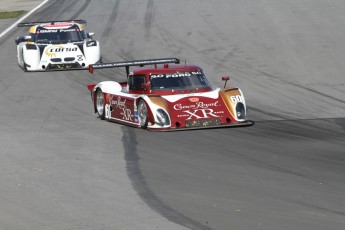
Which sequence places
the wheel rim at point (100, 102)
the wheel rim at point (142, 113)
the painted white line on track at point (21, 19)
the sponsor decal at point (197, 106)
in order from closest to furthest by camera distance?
the sponsor decal at point (197, 106), the wheel rim at point (142, 113), the wheel rim at point (100, 102), the painted white line on track at point (21, 19)

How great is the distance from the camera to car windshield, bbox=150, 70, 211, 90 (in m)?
21.1

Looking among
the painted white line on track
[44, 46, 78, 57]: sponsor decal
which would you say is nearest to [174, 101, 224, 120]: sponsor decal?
[44, 46, 78, 57]: sponsor decal

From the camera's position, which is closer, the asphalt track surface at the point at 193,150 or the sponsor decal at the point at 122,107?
the asphalt track surface at the point at 193,150

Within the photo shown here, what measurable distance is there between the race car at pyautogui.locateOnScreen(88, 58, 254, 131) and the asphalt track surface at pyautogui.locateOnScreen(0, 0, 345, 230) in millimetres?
345

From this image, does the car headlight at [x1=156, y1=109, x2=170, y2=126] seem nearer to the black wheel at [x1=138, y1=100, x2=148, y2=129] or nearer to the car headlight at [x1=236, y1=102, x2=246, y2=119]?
the black wheel at [x1=138, y1=100, x2=148, y2=129]

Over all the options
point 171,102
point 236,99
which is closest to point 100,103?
point 171,102

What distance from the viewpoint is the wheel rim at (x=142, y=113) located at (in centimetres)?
2012

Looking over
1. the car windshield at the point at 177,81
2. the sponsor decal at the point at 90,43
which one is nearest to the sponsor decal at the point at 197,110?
the car windshield at the point at 177,81

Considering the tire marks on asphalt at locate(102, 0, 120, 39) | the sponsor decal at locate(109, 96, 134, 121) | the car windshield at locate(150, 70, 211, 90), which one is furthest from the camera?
the tire marks on asphalt at locate(102, 0, 120, 39)

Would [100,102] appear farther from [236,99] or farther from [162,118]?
[236,99]

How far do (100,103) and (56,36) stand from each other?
992cm

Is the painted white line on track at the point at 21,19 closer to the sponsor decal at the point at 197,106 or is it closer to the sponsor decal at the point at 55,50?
the sponsor decal at the point at 55,50

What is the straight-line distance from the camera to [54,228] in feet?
36.6

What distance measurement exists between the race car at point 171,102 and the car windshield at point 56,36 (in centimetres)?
979
